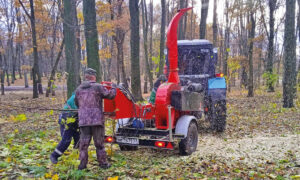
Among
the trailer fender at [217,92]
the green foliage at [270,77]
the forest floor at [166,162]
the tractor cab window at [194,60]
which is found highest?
the tractor cab window at [194,60]

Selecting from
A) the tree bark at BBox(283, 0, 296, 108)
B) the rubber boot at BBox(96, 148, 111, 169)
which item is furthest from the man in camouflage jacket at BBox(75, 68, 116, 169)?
the tree bark at BBox(283, 0, 296, 108)

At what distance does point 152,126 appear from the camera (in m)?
5.99

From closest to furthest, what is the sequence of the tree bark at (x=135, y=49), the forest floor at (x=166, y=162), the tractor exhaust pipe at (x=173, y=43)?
the forest floor at (x=166, y=162), the tractor exhaust pipe at (x=173, y=43), the tree bark at (x=135, y=49)

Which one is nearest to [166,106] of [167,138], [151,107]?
[151,107]

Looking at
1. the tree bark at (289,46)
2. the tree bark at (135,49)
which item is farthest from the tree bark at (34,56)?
the tree bark at (289,46)

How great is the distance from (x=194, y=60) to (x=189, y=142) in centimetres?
403

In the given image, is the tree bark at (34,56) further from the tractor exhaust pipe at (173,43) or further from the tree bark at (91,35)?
the tractor exhaust pipe at (173,43)

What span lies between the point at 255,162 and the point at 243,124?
4762 millimetres

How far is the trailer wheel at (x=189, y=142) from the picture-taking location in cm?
529

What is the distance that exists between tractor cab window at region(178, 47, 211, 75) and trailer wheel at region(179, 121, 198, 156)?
3.28m

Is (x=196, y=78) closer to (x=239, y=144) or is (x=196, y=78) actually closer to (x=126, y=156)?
(x=239, y=144)

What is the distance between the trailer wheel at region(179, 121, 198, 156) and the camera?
17.4 ft

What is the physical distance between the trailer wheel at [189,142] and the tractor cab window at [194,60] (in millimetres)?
3283

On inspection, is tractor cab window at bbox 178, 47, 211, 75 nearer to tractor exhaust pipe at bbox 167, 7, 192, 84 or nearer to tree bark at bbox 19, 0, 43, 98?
tractor exhaust pipe at bbox 167, 7, 192, 84
